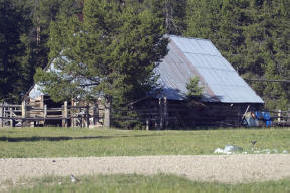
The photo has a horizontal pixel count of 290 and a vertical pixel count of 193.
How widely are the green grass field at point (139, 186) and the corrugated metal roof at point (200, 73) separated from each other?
92.0 feet

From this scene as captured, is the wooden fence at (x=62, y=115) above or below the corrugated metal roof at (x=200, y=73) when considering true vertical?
below

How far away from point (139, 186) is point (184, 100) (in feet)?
98.4

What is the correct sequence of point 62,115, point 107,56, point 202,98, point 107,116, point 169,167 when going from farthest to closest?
1. point 202,98
2. point 62,115
3. point 107,116
4. point 107,56
5. point 169,167

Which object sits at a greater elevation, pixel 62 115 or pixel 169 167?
pixel 62 115

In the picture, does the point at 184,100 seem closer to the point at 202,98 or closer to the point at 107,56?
the point at 202,98

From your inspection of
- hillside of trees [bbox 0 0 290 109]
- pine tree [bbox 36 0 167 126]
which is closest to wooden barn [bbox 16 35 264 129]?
pine tree [bbox 36 0 167 126]

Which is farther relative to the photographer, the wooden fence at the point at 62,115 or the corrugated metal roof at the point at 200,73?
the corrugated metal roof at the point at 200,73

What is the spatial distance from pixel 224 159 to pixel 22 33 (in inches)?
1693

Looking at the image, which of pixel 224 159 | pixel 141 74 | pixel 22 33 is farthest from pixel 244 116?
pixel 224 159

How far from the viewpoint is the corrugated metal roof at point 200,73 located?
41144mm

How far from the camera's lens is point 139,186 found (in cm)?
1005

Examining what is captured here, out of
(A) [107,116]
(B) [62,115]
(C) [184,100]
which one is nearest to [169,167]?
(A) [107,116]

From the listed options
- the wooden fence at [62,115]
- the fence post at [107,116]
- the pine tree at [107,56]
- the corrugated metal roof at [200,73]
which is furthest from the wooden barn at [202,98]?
the wooden fence at [62,115]

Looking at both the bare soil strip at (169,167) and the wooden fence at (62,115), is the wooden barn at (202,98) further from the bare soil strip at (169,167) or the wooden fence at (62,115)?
the bare soil strip at (169,167)
